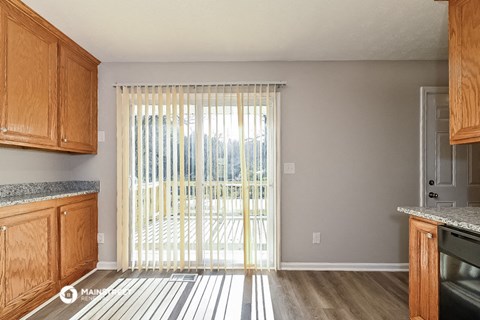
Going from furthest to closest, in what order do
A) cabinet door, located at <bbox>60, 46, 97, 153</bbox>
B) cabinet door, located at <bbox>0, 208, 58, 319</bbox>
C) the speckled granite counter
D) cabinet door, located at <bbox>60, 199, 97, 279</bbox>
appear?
cabinet door, located at <bbox>60, 46, 97, 153</bbox> < cabinet door, located at <bbox>60, 199, 97, 279</bbox> < the speckled granite counter < cabinet door, located at <bbox>0, 208, 58, 319</bbox>

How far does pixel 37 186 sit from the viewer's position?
274 centimetres

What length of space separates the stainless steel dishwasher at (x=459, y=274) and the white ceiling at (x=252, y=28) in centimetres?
177

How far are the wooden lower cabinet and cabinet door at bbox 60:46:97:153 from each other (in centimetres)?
61

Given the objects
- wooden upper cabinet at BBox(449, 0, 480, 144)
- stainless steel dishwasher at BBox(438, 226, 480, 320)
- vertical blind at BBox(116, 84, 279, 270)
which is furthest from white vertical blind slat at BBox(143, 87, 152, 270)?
wooden upper cabinet at BBox(449, 0, 480, 144)

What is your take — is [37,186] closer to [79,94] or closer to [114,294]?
[79,94]

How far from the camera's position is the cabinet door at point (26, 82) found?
2039 mm

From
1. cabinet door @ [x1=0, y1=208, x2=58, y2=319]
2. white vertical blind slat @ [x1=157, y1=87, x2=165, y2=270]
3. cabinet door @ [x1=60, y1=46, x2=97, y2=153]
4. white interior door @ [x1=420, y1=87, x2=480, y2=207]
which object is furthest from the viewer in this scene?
white vertical blind slat @ [x1=157, y1=87, x2=165, y2=270]

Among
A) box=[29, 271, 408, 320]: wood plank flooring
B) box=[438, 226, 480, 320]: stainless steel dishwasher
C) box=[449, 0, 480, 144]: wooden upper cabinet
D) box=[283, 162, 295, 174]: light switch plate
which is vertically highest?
box=[449, 0, 480, 144]: wooden upper cabinet

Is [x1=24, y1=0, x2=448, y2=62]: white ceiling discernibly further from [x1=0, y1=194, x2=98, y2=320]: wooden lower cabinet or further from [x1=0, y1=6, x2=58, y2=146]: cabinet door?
[x1=0, y1=194, x2=98, y2=320]: wooden lower cabinet

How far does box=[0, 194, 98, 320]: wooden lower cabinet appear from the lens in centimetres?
199

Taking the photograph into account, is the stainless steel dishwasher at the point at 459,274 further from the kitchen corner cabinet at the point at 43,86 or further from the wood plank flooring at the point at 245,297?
the kitchen corner cabinet at the point at 43,86

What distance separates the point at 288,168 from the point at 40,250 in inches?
99.1

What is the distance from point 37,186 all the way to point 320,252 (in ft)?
10.2

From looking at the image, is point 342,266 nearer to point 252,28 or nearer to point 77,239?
point 252,28
